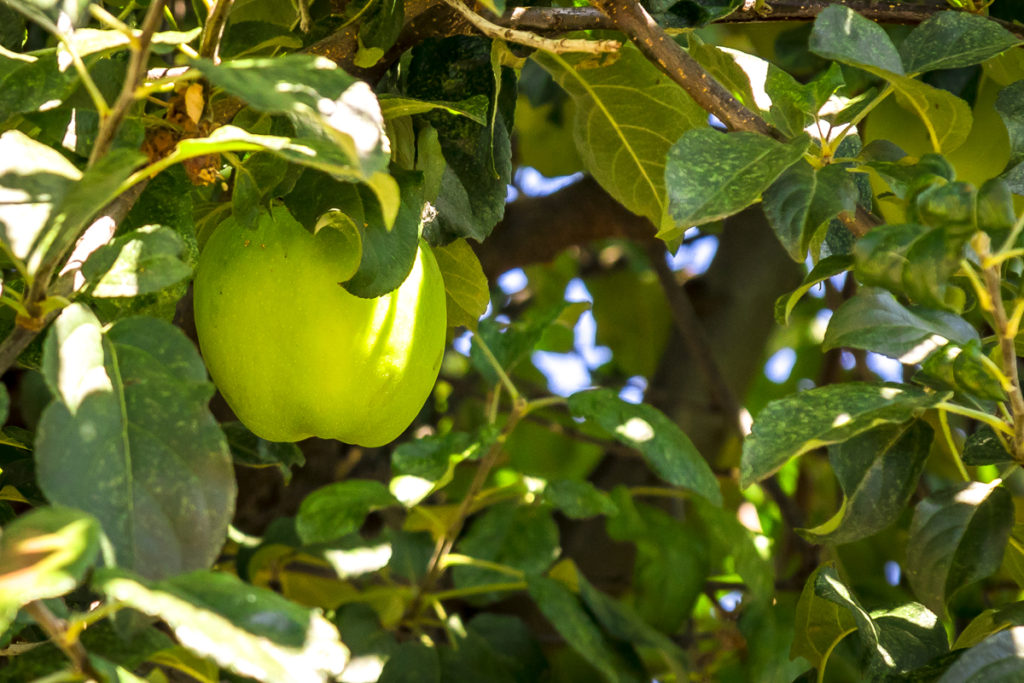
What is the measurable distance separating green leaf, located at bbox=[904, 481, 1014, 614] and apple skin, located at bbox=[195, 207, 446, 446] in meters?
0.41

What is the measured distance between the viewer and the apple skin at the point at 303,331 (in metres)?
0.74

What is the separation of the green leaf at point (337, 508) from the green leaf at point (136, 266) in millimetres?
600

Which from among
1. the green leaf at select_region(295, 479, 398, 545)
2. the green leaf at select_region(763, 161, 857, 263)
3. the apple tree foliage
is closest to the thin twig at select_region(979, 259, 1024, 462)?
the apple tree foliage

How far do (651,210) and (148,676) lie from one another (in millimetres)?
639

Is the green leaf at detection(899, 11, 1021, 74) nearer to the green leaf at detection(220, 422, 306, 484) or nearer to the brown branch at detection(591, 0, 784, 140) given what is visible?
the brown branch at detection(591, 0, 784, 140)

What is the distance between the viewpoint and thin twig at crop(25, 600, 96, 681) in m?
0.45

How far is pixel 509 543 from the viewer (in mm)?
1392

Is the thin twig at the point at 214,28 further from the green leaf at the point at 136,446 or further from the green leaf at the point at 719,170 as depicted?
the green leaf at the point at 719,170

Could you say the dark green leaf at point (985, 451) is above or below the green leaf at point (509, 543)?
above

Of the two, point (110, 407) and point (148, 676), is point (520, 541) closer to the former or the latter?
point (148, 676)

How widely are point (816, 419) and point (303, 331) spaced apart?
361 mm

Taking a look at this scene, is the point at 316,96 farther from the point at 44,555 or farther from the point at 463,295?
the point at 463,295

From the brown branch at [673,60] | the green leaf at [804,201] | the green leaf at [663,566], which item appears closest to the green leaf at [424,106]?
the brown branch at [673,60]

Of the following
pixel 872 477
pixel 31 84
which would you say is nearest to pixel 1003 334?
pixel 872 477
